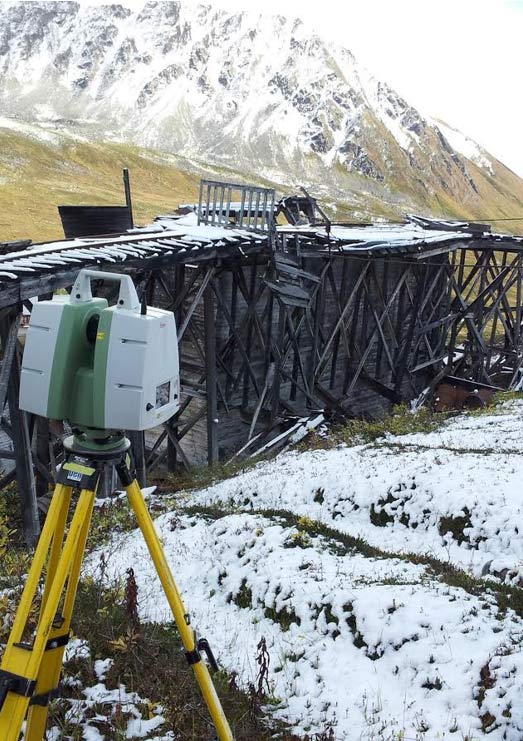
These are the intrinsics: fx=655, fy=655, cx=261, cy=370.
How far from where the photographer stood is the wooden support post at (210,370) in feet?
35.3

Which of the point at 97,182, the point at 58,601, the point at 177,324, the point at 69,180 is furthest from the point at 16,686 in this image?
the point at 97,182

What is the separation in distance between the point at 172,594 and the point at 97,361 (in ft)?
3.22

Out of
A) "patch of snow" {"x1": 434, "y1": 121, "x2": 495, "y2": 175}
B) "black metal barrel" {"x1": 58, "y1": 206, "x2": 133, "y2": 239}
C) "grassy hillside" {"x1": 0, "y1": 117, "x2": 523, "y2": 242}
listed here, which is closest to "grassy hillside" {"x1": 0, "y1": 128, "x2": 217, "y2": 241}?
"grassy hillside" {"x1": 0, "y1": 117, "x2": 523, "y2": 242}

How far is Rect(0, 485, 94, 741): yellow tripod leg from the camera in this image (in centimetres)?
228

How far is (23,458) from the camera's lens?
24.5ft

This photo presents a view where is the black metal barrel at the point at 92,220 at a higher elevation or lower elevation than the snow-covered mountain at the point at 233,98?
lower

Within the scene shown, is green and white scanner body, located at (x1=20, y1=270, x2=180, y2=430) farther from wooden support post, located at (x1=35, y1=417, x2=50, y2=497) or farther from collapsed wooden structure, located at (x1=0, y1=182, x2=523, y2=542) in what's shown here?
wooden support post, located at (x1=35, y1=417, x2=50, y2=497)

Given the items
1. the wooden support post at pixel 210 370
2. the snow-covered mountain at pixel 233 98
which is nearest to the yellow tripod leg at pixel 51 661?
the wooden support post at pixel 210 370

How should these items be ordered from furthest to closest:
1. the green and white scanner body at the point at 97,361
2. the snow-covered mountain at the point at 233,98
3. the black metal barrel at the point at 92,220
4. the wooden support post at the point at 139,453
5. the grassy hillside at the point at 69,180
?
1. the snow-covered mountain at the point at 233,98
2. the grassy hillside at the point at 69,180
3. the black metal barrel at the point at 92,220
4. the wooden support post at the point at 139,453
5. the green and white scanner body at the point at 97,361

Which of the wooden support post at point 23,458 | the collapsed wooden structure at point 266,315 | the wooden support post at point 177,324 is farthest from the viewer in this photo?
the wooden support post at point 177,324

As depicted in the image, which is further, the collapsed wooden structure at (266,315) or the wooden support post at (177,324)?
the wooden support post at (177,324)

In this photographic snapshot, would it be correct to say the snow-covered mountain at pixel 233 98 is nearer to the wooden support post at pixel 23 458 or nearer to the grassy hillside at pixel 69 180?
the grassy hillside at pixel 69 180

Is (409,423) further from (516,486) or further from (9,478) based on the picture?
(9,478)

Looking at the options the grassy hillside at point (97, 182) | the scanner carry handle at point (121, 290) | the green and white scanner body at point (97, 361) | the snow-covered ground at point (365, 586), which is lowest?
the snow-covered ground at point (365, 586)
